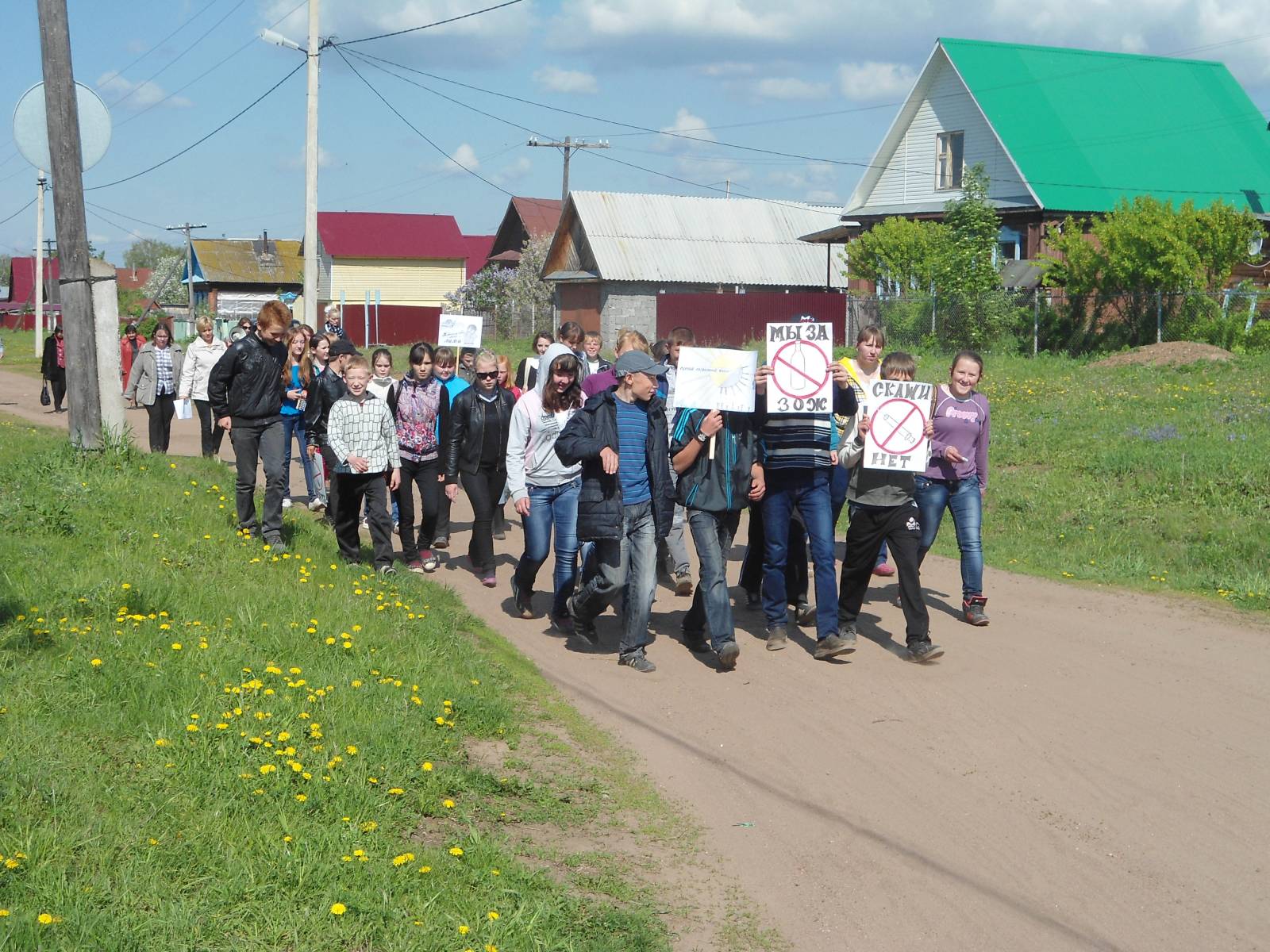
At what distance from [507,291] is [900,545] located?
46404 millimetres

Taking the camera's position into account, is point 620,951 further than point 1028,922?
No

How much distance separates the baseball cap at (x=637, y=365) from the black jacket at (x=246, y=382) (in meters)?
3.62

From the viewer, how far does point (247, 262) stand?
80.8 meters

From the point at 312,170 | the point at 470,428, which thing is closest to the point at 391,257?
the point at 312,170

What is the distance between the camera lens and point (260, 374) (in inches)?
417

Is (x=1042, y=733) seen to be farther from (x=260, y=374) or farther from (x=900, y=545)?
(x=260, y=374)

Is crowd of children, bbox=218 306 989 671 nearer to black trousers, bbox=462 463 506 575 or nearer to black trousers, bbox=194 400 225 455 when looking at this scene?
black trousers, bbox=462 463 506 575

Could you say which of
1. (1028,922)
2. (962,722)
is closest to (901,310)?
(962,722)

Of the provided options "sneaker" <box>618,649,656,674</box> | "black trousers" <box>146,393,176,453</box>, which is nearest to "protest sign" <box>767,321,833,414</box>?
"sneaker" <box>618,649,656,674</box>

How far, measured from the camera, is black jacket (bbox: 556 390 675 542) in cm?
823

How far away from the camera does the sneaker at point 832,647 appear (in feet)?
27.6

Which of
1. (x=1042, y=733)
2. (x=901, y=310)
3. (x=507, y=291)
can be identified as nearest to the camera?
(x=1042, y=733)

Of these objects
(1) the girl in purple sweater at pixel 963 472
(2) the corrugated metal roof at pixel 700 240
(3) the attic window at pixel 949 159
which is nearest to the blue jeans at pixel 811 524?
(1) the girl in purple sweater at pixel 963 472

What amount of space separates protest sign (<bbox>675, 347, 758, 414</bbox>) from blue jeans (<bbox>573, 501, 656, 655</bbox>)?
0.74 metres
